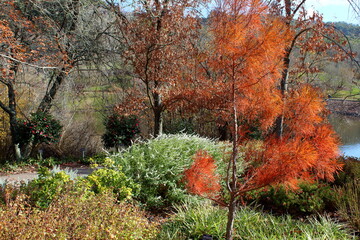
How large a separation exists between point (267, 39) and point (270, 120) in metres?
1.18

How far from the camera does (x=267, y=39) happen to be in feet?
8.74

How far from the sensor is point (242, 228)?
3.51 meters

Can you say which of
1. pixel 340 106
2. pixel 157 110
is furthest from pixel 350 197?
pixel 340 106

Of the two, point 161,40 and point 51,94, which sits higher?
point 161,40

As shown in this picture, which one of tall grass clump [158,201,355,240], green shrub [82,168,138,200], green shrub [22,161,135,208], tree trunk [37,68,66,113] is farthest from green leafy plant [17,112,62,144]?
tall grass clump [158,201,355,240]

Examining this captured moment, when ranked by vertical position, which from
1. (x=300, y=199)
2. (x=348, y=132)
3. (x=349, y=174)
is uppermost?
(x=349, y=174)

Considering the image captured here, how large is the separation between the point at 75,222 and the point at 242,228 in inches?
74.9

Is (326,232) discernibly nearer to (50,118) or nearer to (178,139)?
(178,139)

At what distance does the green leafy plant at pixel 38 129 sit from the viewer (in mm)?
8094

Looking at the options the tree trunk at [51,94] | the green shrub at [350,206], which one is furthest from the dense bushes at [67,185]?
the tree trunk at [51,94]

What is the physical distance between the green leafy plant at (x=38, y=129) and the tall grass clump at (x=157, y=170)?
429 centimetres

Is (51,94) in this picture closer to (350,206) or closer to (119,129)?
(119,129)

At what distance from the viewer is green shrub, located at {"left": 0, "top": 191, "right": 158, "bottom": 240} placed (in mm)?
2398

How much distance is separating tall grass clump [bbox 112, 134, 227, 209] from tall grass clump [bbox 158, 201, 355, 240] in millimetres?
604
